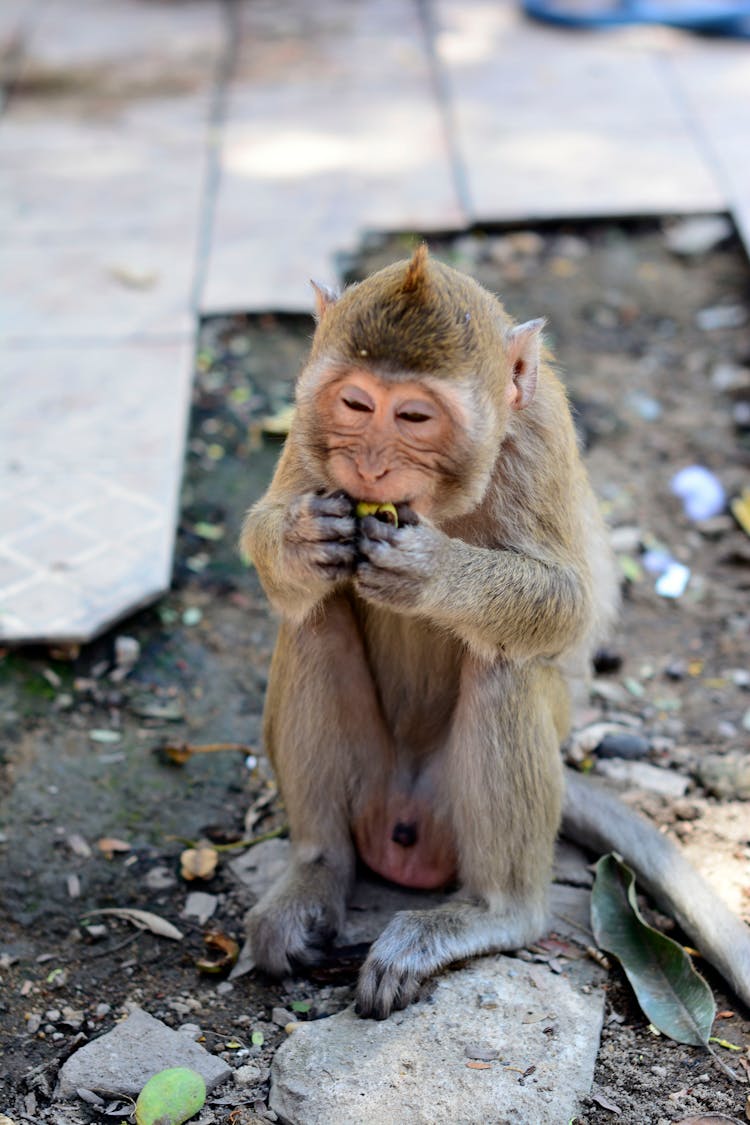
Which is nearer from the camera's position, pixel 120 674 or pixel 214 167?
pixel 120 674

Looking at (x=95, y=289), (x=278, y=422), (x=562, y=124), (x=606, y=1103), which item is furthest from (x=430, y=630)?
(x=562, y=124)

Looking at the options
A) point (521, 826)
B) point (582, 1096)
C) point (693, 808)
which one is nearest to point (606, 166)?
point (693, 808)

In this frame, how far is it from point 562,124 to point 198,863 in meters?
6.44

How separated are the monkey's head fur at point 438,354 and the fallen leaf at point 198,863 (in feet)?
5.20

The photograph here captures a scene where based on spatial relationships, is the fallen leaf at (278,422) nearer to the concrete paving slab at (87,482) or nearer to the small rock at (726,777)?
the concrete paving slab at (87,482)

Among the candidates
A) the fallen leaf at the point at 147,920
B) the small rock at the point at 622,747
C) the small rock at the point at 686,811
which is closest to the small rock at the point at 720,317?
the small rock at the point at 622,747

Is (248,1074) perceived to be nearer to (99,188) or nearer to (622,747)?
(622,747)

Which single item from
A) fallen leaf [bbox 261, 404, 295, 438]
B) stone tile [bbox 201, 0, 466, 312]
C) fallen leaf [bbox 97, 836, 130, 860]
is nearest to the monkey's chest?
fallen leaf [bbox 97, 836, 130, 860]

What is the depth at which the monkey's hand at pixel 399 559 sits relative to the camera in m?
3.65

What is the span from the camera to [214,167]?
8844 mm

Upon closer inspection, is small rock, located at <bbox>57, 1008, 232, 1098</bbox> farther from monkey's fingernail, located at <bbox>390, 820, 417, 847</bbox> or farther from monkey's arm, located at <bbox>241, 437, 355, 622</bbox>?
monkey's arm, located at <bbox>241, 437, 355, 622</bbox>

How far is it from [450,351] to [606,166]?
226 inches

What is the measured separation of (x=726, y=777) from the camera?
193 inches

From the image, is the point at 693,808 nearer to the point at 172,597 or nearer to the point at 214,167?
the point at 172,597
